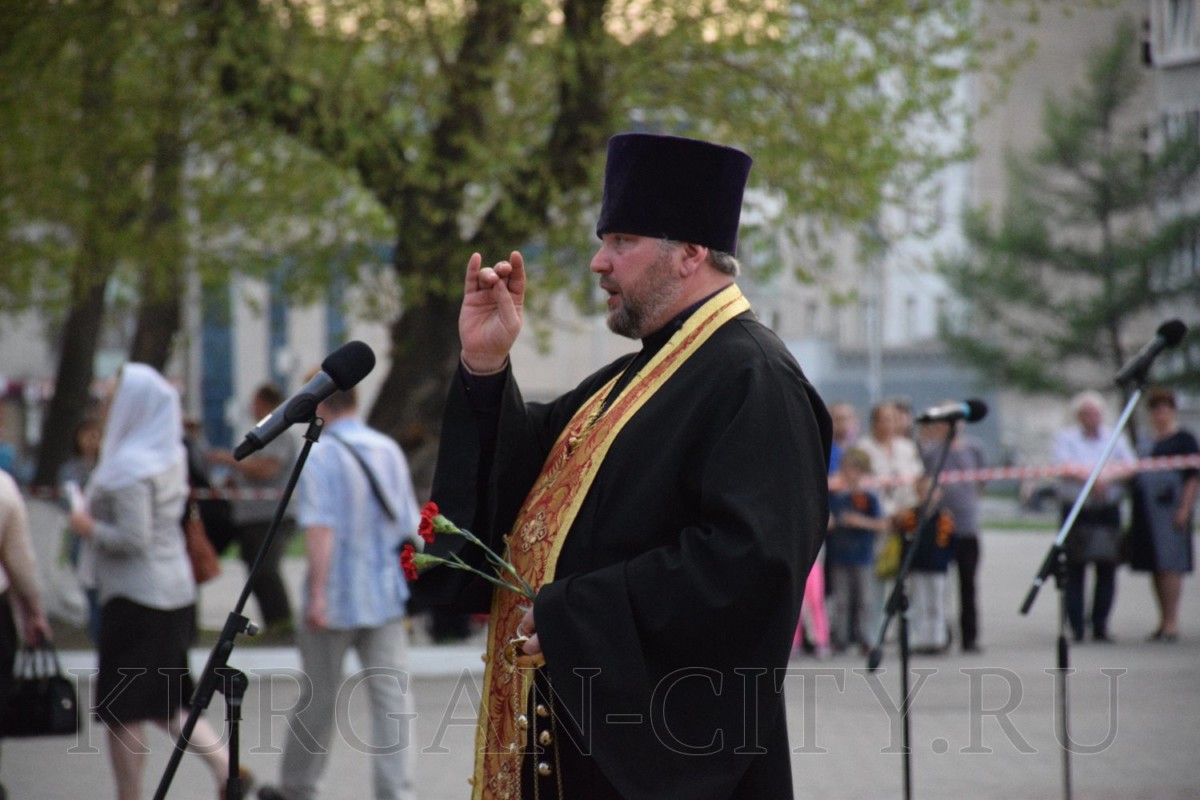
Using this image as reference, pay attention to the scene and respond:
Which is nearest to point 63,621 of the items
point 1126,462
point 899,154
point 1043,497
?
point 899,154

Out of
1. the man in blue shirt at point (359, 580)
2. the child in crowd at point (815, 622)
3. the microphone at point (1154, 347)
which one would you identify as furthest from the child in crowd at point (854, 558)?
the microphone at point (1154, 347)

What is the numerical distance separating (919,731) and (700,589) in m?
6.43

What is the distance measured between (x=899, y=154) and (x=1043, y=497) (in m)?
26.0

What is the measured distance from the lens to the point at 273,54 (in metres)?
11.8

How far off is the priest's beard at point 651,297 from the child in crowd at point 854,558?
907 centimetres

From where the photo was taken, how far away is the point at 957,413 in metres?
7.05

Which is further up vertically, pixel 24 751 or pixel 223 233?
pixel 223 233

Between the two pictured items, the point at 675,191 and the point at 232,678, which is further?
the point at 232,678

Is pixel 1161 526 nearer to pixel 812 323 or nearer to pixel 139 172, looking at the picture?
pixel 139 172

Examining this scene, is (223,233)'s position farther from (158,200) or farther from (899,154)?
(899,154)

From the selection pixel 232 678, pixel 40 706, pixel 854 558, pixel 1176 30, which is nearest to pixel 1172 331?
pixel 232 678

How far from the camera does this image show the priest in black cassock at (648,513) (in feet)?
11.5

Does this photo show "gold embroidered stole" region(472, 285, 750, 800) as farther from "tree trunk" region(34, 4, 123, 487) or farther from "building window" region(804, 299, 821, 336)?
"building window" region(804, 299, 821, 336)

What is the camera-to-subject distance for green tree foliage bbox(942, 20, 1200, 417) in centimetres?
4125
